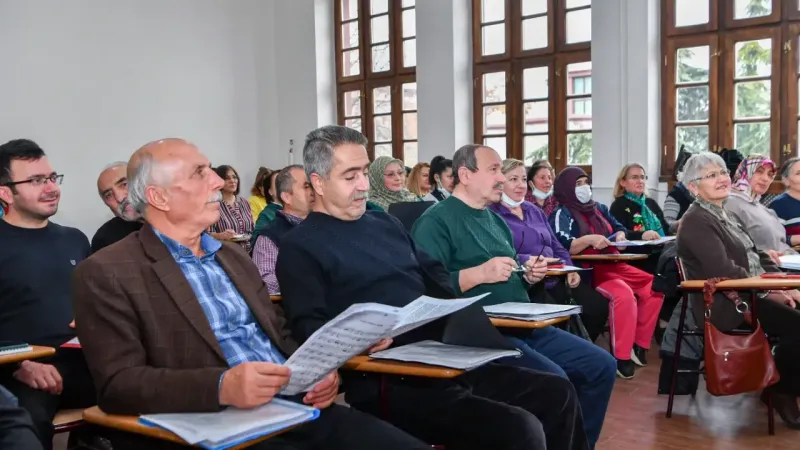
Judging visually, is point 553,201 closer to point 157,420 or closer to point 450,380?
point 450,380

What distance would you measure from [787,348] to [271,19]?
8328 millimetres

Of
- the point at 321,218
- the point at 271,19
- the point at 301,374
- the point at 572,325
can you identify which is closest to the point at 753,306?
the point at 572,325

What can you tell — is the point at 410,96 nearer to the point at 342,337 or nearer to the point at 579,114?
the point at 579,114

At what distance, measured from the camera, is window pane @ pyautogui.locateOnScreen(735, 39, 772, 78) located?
690 centimetres

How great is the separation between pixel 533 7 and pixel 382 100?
2325 millimetres

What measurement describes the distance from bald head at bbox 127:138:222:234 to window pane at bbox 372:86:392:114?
7774 mm

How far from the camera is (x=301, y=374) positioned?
5.48 ft

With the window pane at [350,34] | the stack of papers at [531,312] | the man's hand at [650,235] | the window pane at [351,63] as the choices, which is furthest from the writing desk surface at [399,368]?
the window pane at [350,34]

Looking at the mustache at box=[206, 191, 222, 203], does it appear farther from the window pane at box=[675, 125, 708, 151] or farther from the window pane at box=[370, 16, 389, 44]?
the window pane at box=[370, 16, 389, 44]

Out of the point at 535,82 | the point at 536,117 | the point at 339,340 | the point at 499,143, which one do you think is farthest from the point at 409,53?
the point at 339,340

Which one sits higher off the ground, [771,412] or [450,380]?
[450,380]

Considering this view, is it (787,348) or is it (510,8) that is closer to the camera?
(787,348)

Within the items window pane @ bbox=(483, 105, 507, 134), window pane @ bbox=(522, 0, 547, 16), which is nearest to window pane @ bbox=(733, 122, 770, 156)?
window pane @ bbox=(522, 0, 547, 16)

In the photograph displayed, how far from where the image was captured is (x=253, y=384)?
5.14ft
